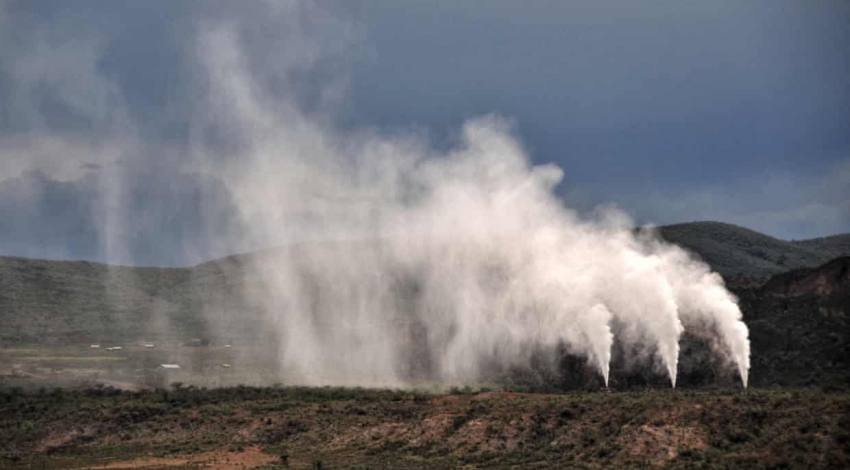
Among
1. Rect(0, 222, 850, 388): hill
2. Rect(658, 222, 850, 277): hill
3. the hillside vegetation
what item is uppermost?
Rect(658, 222, 850, 277): hill

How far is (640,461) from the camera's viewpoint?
118ft

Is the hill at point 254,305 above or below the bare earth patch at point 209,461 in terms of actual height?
above

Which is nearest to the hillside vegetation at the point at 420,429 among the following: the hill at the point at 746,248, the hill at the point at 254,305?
the hill at the point at 254,305

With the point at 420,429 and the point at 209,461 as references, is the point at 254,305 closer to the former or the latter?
the point at 209,461

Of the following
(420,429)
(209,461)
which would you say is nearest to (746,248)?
(420,429)

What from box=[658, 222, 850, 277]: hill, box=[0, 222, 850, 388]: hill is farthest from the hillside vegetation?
box=[658, 222, 850, 277]: hill

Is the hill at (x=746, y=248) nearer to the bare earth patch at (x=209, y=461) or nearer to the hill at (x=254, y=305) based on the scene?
the hill at (x=254, y=305)

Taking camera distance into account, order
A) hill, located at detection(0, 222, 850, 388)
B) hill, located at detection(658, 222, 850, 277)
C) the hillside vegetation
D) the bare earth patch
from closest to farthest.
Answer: the hillside vegetation → the bare earth patch → hill, located at detection(0, 222, 850, 388) → hill, located at detection(658, 222, 850, 277)

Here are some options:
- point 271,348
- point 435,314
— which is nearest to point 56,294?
point 271,348

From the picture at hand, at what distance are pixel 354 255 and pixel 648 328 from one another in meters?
68.8

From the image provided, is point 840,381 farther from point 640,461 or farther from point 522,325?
point 522,325

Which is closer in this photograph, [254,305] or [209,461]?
[209,461]

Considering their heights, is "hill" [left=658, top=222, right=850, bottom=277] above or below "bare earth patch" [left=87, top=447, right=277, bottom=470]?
above

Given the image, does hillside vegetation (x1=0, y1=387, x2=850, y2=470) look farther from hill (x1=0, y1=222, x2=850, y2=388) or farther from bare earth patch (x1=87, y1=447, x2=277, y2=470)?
hill (x1=0, y1=222, x2=850, y2=388)
